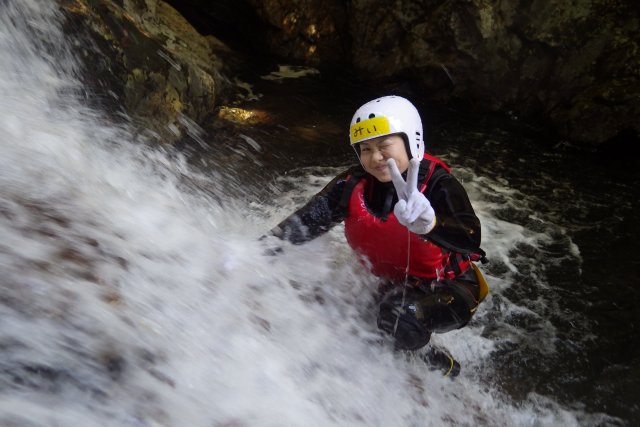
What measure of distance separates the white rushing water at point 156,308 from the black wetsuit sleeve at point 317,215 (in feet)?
0.46

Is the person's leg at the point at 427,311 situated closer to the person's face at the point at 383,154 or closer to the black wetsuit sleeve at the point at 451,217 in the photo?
the black wetsuit sleeve at the point at 451,217

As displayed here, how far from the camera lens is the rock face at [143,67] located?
465cm

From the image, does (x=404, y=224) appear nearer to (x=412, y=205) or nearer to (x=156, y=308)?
(x=412, y=205)

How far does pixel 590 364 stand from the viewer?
12.1ft

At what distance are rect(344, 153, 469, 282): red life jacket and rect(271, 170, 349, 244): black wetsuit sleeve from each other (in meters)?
0.12

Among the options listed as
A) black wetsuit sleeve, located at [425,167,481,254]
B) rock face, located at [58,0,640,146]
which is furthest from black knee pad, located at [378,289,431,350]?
rock face, located at [58,0,640,146]

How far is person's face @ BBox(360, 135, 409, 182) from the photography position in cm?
276

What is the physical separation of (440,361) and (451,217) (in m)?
1.32

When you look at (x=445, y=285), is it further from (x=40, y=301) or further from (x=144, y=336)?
(x=40, y=301)

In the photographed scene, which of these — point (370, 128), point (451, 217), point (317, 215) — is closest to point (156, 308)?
point (317, 215)

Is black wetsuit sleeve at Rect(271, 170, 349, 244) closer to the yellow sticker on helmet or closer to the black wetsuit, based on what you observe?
the black wetsuit

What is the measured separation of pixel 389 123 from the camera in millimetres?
2717

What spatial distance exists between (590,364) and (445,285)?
1.81 m

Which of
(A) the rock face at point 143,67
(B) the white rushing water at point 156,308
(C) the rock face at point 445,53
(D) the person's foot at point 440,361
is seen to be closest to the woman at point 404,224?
(B) the white rushing water at point 156,308
